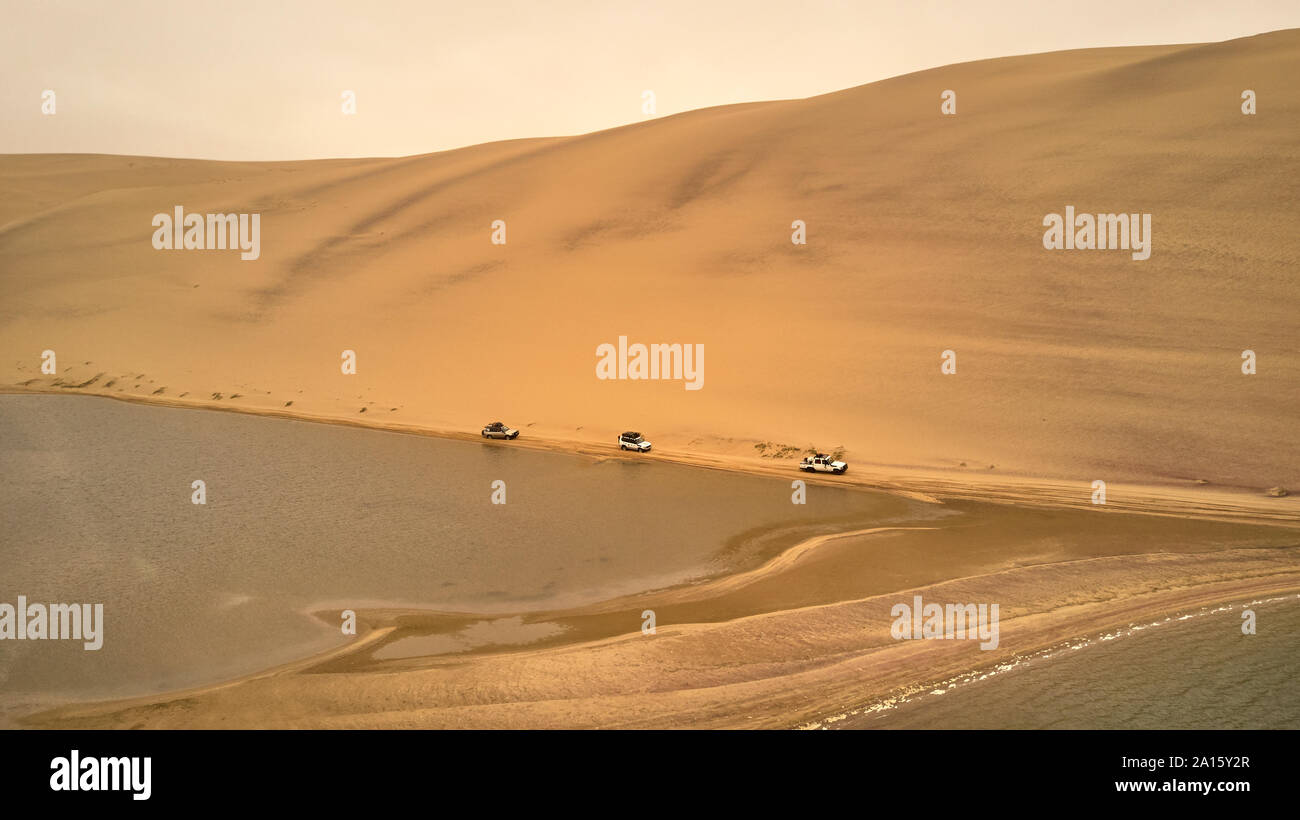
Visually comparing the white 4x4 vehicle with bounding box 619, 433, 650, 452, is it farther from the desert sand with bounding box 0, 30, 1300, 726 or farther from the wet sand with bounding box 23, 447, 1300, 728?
the wet sand with bounding box 23, 447, 1300, 728

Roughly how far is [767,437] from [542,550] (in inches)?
484

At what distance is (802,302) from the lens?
42906mm

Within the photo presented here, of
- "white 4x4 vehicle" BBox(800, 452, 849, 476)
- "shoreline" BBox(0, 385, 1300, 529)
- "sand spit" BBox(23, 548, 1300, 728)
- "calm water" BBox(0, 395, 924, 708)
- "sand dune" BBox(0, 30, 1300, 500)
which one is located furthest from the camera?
"sand dune" BBox(0, 30, 1300, 500)

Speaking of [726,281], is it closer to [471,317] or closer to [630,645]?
[471,317]

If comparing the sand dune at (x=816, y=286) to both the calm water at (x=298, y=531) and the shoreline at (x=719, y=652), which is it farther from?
the shoreline at (x=719, y=652)

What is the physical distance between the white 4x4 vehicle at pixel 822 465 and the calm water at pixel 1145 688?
12.2 m

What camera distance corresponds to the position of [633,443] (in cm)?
3262

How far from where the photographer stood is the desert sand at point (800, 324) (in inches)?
673

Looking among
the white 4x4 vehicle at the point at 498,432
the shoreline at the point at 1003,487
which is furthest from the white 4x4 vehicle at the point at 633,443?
the white 4x4 vehicle at the point at 498,432

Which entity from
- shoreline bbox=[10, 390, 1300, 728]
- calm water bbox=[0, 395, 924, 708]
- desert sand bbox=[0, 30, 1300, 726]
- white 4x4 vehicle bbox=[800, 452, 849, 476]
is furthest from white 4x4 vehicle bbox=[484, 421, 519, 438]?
shoreline bbox=[10, 390, 1300, 728]

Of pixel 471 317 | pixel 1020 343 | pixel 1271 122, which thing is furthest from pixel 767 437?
pixel 1271 122

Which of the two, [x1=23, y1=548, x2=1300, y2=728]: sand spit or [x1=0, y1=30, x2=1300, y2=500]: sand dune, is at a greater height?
[x1=0, y1=30, x2=1300, y2=500]: sand dune

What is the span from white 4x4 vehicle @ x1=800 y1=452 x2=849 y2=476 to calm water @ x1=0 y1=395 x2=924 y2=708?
109cm

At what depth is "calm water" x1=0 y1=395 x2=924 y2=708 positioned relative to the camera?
17.9m
